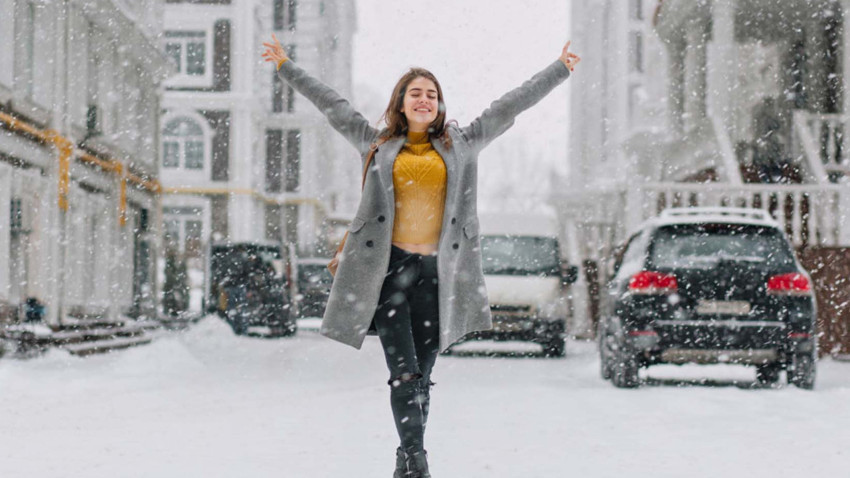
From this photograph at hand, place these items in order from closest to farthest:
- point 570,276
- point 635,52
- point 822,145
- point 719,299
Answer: point 719,299
point 570,276
point 822,145
point 635,52

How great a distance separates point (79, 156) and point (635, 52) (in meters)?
27.1

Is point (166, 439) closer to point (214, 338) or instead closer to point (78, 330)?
point (78, 330)

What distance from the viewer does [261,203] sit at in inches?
1881

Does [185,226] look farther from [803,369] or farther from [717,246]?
[803,369]

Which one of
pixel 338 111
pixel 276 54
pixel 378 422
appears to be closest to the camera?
pixel 338 111

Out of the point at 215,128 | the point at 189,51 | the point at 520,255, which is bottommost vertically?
the point at 520,255

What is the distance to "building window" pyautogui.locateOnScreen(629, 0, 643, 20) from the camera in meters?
42.1

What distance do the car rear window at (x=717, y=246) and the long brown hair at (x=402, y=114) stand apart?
19.2ft

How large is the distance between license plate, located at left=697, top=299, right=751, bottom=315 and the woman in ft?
18.7

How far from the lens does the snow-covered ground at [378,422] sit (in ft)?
20.7

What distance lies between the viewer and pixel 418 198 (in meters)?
5.09

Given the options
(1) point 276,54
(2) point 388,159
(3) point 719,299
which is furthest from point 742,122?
(2) point 388,159

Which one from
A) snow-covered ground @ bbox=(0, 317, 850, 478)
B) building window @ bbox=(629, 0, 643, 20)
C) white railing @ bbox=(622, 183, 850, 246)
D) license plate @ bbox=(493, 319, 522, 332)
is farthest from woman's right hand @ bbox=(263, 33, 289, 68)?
building window @ bbox=(629, 0, 643, 20)

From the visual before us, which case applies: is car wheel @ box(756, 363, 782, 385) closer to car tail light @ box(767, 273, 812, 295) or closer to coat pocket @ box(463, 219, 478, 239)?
car tail light @ box(767, 273, 812, 295)
